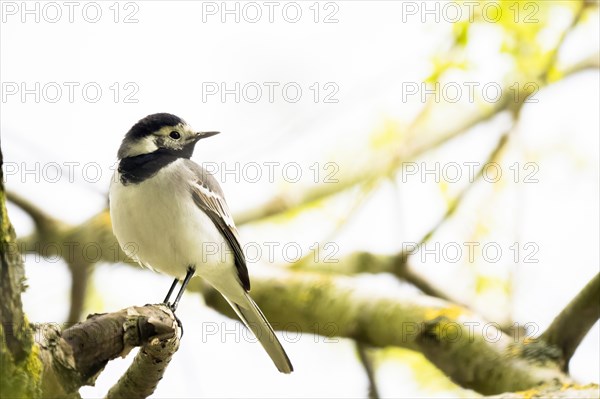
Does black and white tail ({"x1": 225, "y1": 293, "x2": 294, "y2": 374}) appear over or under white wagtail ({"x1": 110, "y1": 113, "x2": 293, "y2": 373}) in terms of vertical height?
under

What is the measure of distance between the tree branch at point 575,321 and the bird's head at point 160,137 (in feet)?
9.45

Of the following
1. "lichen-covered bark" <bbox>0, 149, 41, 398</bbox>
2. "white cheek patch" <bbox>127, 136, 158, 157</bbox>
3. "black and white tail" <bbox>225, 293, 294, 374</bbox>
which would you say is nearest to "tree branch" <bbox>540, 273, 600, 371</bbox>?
"black and white tail" <bbox>225, 293, 294, 374</bbox>

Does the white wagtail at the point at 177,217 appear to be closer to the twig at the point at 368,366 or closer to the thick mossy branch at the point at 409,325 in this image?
the thick mossy branch at the point at 409,325

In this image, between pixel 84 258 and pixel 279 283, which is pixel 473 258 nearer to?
pixel 279 283

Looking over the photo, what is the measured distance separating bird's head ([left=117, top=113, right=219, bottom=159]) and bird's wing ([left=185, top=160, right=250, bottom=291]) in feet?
0.56

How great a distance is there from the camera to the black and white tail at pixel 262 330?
5.24m

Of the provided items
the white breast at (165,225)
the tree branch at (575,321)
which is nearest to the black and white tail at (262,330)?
the white breast at (165,225)

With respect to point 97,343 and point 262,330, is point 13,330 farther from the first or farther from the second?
point 262,330

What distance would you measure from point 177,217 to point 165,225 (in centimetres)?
10

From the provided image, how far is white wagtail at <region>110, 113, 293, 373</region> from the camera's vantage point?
199 inches

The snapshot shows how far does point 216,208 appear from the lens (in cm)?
552

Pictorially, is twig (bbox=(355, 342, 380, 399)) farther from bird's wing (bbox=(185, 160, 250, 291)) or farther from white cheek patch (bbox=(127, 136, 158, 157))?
white cheek patch (bbox=(127, 136, 158, 157))

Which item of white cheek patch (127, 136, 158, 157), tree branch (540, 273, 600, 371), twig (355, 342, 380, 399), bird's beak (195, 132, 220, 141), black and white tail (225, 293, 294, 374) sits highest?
bird's beak (195, 132, 220, 141)

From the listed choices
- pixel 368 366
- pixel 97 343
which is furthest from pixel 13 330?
pixel 368 366
